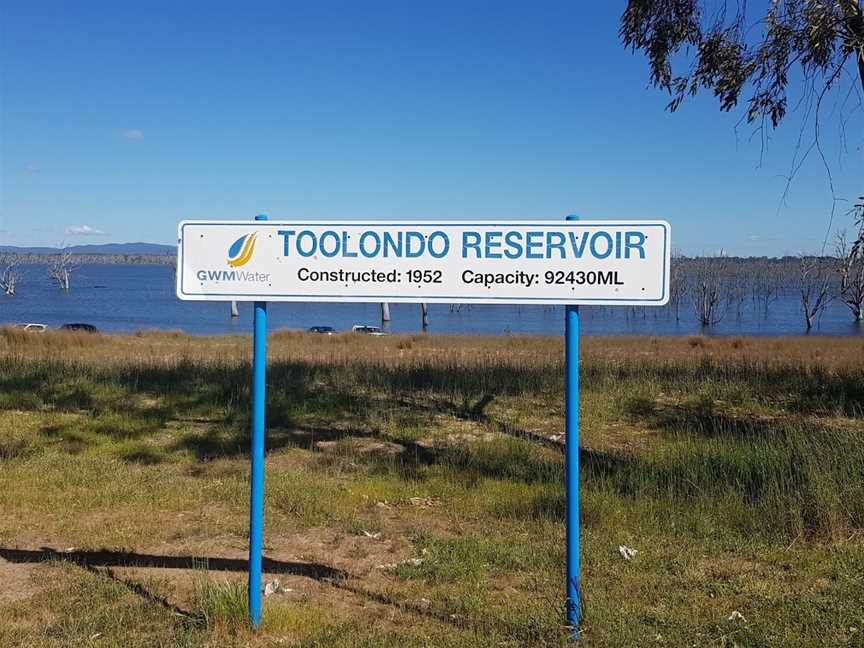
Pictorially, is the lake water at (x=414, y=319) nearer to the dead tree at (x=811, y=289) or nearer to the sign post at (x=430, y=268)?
the dead tree at (x=811, y=289)

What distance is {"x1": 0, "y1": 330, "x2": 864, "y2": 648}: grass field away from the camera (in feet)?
12.2

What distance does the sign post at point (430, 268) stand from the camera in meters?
3.66

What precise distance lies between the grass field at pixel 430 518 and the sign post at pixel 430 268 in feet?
1.69

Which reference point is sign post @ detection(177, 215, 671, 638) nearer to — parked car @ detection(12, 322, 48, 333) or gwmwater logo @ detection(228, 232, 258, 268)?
gwmwater logo @ detection(228, 232, 258, 268)

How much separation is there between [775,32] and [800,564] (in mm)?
5916

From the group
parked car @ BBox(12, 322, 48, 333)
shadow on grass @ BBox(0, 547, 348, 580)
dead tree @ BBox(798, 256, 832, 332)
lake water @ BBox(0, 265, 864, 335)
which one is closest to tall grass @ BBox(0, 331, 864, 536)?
shadow on grass @ BBox(0, 547, 348, 580)

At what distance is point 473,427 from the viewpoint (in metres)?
8.52

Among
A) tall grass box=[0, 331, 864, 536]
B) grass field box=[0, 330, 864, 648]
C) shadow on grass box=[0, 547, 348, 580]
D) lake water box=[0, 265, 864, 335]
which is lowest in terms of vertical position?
lake water box=[0, 265, 864, 335]

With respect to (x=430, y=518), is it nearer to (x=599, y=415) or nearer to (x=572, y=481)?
(x=572, y=481)

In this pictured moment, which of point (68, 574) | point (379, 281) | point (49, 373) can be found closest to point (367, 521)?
point (68, 574)

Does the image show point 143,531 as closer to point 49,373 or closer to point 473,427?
point 473,427

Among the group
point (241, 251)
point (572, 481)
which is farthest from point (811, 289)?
point (241, 251)

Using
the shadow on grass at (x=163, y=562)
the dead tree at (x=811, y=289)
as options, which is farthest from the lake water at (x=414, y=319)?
the shadow on grass at (x=163, y=562)

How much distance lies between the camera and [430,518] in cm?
555
